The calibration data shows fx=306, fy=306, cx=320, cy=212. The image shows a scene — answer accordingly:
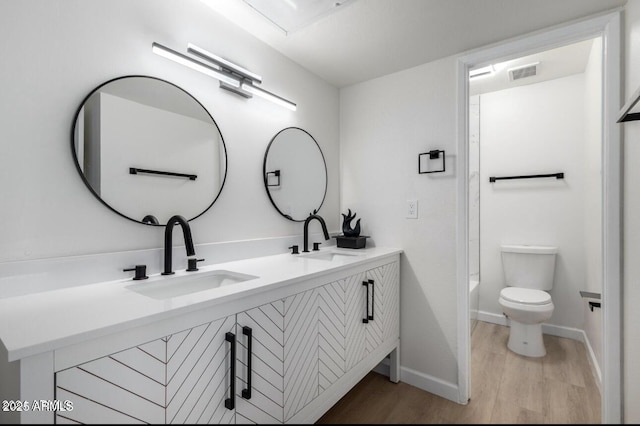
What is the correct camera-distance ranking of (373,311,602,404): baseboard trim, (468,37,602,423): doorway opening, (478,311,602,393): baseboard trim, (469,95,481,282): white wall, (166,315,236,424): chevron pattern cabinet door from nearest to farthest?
(166,315,236,424): chevron pattern cabinet door, (373,311,602,404): baseboard trim, (478,311,602,393): baseboard trim, (468,37,602,423): doorway opening, (469,95,481,282): white wall

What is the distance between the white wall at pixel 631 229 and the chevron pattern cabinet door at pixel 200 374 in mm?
1629

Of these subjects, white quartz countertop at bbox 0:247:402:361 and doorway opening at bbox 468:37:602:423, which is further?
doorway opening at bbox 468:37:602:423

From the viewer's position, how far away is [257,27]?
1692 mm

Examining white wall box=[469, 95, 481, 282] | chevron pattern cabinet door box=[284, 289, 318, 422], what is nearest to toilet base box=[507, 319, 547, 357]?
white wall box=[469, 95, 481, 282]

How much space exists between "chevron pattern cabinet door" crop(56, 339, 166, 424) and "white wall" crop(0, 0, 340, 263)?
22.7 inches

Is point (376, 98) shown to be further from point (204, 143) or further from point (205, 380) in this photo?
point (205, 380)

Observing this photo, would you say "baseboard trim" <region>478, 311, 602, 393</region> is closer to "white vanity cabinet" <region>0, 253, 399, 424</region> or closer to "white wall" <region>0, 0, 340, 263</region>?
"white vanity cabinet" <region>0, 253, 399, 424</region>

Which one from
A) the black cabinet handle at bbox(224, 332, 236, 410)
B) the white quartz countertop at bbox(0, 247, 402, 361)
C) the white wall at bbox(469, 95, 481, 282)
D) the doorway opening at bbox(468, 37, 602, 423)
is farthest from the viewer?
the white wall at bbox(469, 95, 481, 282)

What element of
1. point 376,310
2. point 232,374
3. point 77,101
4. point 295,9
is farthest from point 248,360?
point 295,9

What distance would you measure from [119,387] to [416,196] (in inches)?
72.6

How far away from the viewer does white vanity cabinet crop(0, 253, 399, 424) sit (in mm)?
696

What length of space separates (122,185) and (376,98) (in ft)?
5.87

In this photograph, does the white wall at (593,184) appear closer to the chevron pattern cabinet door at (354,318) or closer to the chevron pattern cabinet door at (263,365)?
the chevron pattern cabinet door at (354,318)

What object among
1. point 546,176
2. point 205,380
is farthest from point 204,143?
point 546,176
